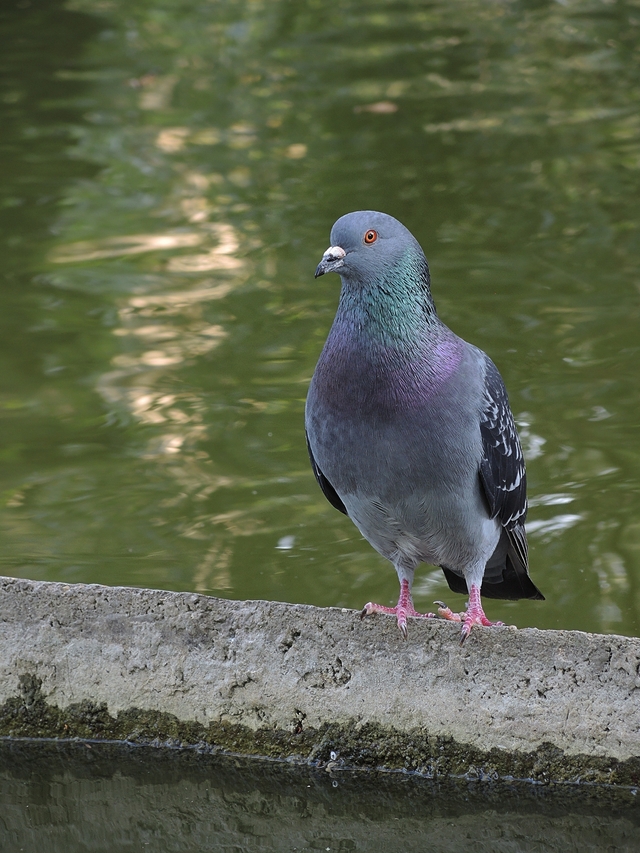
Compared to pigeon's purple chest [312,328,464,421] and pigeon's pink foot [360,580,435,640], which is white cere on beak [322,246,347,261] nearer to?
pigeon's purple chest [312,328,464,421]

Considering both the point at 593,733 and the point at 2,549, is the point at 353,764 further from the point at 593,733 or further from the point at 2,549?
the point at 2,549

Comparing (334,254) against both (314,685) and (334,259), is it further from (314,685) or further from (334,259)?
(314,685)

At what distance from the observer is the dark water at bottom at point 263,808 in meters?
3.46

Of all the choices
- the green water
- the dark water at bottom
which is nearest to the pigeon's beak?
the dark water at bottom

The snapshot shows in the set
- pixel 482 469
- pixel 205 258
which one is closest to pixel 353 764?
pixel 482 469

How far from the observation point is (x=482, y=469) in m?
3.79

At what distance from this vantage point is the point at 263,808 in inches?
143

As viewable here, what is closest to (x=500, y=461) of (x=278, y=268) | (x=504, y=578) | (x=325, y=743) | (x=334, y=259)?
(x=504, y=578)

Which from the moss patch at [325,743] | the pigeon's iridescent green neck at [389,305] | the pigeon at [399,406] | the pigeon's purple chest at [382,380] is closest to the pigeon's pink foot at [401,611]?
the pigeon at [399,406]

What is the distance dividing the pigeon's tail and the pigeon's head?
1180 millimetres

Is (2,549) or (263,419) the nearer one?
(2,549)

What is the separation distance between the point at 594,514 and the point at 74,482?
2558 mm

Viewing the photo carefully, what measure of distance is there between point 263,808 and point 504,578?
50.9 inches

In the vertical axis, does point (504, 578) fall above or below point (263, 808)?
above
